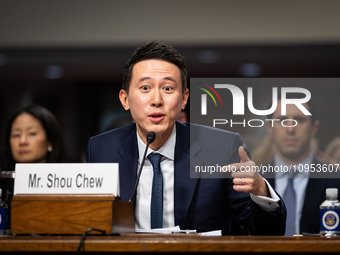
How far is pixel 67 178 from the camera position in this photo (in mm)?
1180

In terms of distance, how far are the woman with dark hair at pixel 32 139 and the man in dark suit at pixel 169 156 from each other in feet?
3.43

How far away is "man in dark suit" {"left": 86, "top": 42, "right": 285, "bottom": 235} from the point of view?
172 centimetres

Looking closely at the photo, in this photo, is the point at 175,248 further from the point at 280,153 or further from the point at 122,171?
the point at 280,153

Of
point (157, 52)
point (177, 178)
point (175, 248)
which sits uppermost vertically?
point (157, 52)

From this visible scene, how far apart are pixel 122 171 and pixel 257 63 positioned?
5.66 ft

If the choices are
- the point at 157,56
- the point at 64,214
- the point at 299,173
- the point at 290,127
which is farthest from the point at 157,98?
the point at 290,127

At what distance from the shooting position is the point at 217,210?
1767mm

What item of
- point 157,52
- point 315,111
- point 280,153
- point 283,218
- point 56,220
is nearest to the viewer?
point 56,220

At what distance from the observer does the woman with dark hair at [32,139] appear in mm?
2887

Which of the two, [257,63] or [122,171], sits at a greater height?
[257,63]

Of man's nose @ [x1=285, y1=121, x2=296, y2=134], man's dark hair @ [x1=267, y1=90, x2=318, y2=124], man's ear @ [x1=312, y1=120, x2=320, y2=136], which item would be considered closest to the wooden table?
man's nose @ [x1=285, y1=121, x2=296, y2=134]

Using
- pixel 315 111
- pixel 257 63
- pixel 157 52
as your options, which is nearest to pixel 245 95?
pixel 257 63

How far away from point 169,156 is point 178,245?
93cm

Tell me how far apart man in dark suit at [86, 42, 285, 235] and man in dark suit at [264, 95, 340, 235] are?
0.68 m
